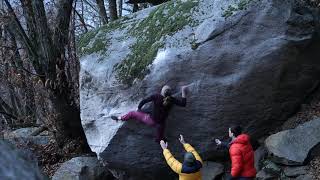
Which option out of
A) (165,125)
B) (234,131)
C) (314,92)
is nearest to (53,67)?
(165,125)

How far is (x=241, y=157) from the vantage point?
23.7 feet

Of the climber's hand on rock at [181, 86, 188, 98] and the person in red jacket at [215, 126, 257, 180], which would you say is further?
the climber's hand on rock at [181, 86, 188, 98]

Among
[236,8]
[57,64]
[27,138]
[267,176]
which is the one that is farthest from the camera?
[27,138]

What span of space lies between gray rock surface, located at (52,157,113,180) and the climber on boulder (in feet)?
6.44

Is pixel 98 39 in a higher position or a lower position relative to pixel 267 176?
higher

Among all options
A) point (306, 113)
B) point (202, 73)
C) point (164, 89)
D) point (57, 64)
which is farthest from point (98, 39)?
point (306, 113)

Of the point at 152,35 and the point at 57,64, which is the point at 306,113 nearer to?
the point at 152,35

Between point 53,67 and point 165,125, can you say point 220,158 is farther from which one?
point 53,67

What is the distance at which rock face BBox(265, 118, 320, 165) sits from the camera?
27.6 feet

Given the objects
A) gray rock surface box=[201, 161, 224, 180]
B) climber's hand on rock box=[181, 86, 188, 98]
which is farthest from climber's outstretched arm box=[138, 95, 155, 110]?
gray rock surface box=[201, 161, 224, 180]

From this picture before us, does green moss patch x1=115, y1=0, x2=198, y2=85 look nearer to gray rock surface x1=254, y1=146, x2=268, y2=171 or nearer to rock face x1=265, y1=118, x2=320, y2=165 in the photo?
gray rock surface x1=254, y1=146, x2=268, y2=171

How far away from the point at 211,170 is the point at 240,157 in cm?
234

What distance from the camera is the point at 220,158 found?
9.62 m

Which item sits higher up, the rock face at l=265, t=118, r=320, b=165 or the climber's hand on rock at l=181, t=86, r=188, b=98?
the climber's hand on rock at l=181, t=86, r=188, b=98
